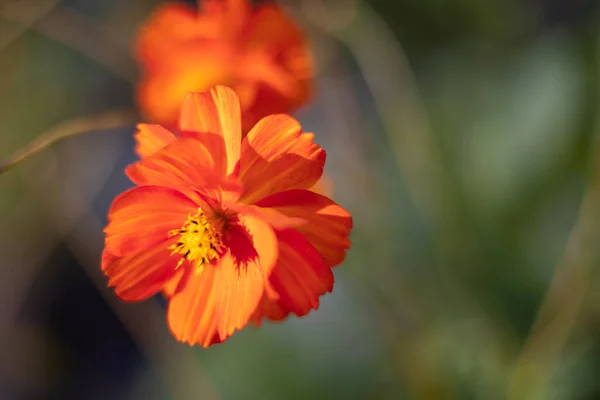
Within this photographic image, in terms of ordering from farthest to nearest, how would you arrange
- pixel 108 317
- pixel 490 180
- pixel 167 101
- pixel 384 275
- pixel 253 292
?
pixel 108 317, pixel 490 180, pixel 384 275, pixel 167 101, pixel 253 292

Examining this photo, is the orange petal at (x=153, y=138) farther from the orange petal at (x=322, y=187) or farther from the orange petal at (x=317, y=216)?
the orange petal at (x=322, y=187)

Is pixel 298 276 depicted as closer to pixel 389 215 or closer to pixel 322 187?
pixel 322 187

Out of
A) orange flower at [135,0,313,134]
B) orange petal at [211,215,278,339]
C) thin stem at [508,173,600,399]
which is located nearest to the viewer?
orange petal at [211,215,278,339]

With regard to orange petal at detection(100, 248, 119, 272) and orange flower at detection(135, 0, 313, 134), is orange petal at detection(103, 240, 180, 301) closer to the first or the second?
orange petal at detection(100, 248, 119, 272)

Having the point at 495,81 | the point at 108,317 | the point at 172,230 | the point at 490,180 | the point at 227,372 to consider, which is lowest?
the point at 108,317

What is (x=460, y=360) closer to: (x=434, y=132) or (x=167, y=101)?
(x=434, y=132)

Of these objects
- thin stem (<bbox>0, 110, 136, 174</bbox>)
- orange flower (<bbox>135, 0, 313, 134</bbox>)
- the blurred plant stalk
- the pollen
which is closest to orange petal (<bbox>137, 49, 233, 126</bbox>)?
orange flower (<bbox>135, 0, 313, 134</bbox>)

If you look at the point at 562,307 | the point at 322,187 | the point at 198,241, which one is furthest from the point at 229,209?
the point at 562,307

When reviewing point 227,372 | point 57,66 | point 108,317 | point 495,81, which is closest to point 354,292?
point 227,372

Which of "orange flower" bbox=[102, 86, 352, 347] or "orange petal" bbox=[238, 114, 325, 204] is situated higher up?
"orange petal" bbox=[238, 114, 325, 204]
